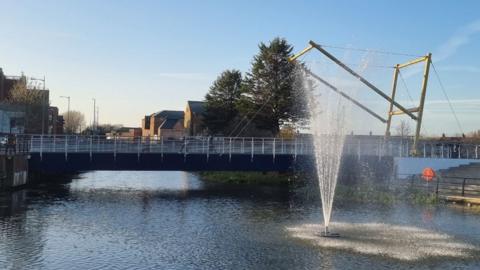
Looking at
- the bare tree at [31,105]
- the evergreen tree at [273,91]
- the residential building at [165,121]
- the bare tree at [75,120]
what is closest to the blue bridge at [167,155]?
the evergreen tree at [273,91]

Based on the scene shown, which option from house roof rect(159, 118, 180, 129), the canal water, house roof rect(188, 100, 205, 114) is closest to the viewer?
the canal water

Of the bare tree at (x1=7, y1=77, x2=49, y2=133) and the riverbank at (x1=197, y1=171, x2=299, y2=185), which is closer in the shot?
the riverbank at (x1=197, y1=171, x2=299, y2=185)

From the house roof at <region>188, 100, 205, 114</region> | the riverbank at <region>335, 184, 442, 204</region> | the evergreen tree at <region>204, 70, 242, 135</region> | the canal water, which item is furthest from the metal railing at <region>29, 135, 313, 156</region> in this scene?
the house roof at <region>188, 100, 205, 114</region>

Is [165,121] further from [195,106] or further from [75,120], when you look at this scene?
[75,120]

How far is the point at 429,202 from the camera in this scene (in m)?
40.2

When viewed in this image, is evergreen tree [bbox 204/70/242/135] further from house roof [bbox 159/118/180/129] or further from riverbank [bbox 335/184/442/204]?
house roof [bbox 159/118/180/129]

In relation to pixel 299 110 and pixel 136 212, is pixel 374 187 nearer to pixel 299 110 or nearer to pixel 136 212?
pixel 136 212

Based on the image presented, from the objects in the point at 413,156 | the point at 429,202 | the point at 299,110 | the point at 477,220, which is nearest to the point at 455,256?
the point at 477,220

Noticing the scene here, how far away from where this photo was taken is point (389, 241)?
82.1 feet

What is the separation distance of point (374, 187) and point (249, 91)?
108 feet

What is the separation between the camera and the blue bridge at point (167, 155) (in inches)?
1877

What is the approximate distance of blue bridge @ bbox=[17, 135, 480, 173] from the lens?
47.7 meters

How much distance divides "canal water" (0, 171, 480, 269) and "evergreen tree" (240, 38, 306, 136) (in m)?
30.7

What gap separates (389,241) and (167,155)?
27.4 metres
